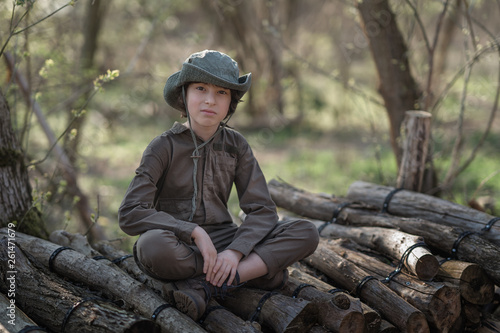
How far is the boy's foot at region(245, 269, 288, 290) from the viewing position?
2719 mm

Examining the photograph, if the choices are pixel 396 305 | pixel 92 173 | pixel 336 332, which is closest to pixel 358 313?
pixel 336 332

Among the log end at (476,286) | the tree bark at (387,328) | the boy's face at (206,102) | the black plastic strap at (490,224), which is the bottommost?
the tree bark at (387,328)

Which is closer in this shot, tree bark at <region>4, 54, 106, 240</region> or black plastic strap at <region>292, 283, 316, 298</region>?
black plastic strap at <region>292, 283, 316, 298</region>

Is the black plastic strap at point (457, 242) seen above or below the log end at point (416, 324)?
above

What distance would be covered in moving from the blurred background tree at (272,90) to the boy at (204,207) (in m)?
2.43

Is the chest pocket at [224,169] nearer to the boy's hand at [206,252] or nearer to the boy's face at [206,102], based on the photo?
the boy's face at [206,102]

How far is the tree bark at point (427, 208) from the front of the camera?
3299 mm

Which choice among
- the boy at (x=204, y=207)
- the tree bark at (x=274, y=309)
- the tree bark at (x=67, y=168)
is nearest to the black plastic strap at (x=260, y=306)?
the tree bark at (x=274, y=309)

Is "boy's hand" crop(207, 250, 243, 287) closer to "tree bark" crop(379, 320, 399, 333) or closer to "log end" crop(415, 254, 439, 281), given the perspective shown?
"tree bark" crop(379, 320, 399, 333)

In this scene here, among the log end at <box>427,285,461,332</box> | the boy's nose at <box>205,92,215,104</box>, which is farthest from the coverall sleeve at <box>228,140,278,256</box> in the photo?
the log end at <box>427,285,461,332</box>

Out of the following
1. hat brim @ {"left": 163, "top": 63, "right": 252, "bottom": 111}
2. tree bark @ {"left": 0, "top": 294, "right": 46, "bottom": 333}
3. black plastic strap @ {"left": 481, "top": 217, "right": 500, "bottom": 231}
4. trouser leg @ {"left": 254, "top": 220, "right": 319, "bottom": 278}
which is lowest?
black plastic strap @ {"left": 481, "top": 217, "right": 500, "bottom": 231}

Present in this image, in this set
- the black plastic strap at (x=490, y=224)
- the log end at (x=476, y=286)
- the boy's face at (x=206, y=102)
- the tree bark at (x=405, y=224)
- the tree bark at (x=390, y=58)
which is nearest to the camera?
the boy's face at (x=206, y=102)

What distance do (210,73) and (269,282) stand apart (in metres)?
1.21

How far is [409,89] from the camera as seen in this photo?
4.89 meters
